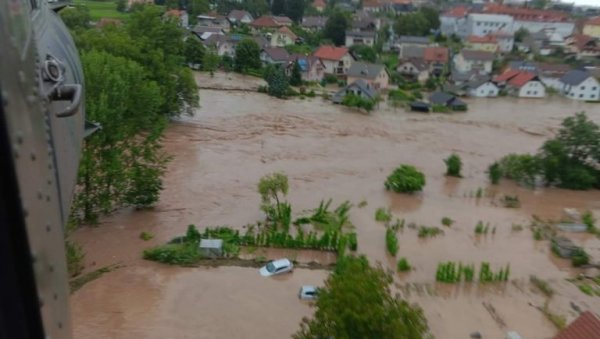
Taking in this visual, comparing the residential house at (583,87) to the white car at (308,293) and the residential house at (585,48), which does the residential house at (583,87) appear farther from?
the white car at (308,293)

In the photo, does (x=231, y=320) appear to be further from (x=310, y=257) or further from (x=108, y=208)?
(x=108, y=208)

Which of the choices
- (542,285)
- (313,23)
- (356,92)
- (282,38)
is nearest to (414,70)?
(356,92)

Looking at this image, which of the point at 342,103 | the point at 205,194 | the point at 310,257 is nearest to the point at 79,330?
the point at 310,257

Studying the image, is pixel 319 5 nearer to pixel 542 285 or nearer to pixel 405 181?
pixel 405 181

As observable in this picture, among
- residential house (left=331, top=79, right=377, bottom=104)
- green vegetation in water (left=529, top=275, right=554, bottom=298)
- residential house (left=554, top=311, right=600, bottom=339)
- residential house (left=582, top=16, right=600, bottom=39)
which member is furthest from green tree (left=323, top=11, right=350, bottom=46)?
residential house (left=554, top=311, right=600, bottom=339)

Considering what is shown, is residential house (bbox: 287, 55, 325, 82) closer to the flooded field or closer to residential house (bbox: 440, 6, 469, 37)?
the flooded field

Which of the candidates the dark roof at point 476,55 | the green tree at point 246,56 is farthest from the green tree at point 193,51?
the dark roof at point 476,55

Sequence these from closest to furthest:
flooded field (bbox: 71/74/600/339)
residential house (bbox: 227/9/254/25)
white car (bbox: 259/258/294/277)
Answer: flooded field (bbox: 71/74/600/339) → white car (bbox: 259/258/294/277) → residential house (bbox: 227/9/254/25)
